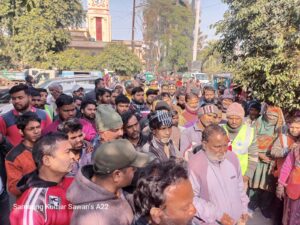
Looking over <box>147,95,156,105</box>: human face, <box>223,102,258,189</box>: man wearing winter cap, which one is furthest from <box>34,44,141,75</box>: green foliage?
<box>223,102,258,189</box>: man wearing winter cap

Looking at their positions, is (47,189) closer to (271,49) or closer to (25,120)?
(25,120)

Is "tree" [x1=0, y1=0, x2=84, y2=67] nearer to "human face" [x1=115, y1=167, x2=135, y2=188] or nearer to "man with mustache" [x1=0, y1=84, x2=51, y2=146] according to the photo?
"man with mustache" [x1=0, y1=84, x2=51, y2=146]

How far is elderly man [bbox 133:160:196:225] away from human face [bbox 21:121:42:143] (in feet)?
5.76

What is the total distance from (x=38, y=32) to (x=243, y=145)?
2108cm

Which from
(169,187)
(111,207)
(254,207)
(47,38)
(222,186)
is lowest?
(254,207)

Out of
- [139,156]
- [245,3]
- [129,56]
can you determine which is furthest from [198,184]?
[129,56]

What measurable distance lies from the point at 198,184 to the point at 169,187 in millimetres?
1205

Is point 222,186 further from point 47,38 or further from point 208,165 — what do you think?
point 47,38

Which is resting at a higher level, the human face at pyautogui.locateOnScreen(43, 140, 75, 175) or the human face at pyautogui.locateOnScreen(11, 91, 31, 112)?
the human face at pyautogui.locateOnScreen(11, 91, 31, 112)

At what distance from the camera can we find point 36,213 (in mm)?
1847

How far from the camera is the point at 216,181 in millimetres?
2682

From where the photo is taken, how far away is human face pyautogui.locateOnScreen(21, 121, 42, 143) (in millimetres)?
3035

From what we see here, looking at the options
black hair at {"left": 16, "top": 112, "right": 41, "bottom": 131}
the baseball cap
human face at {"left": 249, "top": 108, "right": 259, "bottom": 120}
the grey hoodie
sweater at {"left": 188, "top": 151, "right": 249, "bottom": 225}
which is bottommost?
sweater at {"left": 188, "top": 151, "right": 249, "bottom": 225}

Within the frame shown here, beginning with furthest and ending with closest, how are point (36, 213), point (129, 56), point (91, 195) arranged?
point (129, 56)
point (36, 213)
point (91, 195)
